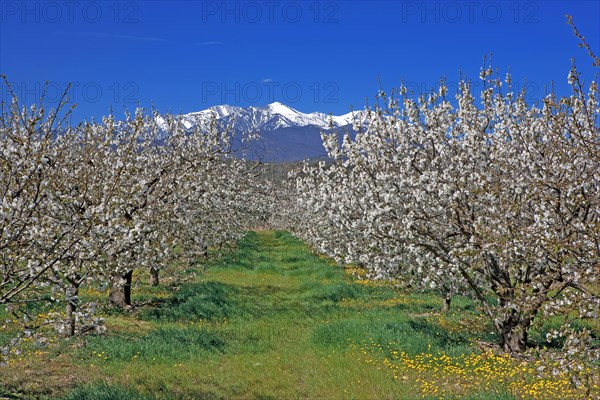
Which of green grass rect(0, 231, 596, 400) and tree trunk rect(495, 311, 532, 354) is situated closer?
green grass rect(0, 231, 596, 400)

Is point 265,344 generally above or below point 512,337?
below

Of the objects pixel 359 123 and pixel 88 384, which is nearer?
pixel 88 384

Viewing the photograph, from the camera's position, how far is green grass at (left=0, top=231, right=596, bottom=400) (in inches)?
384

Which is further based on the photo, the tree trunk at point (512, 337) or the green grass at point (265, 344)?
the tree trunk at point (512, 337)

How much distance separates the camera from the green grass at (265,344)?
32.0ft

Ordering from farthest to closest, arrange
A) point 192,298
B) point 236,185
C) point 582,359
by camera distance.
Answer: point 236,185 → point 192,298 → point 582,359

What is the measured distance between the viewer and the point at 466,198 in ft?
37.2

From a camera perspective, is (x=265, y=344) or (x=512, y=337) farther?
(x=265, y=344)

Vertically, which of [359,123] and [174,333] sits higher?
[359,123]

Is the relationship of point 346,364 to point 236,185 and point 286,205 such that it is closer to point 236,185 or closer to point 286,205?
point 236,185

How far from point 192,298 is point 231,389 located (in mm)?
8596

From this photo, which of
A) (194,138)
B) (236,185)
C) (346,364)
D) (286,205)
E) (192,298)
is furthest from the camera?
(286,205)

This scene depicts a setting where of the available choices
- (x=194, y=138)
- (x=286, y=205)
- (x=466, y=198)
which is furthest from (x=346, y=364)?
(x=286, y=205)

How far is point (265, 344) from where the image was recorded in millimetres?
13445
